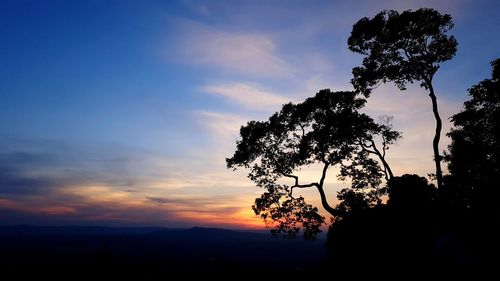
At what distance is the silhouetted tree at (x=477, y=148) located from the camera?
31203 mm

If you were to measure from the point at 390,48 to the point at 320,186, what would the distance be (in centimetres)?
1328

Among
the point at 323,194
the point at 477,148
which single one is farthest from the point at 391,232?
the point at 477,148

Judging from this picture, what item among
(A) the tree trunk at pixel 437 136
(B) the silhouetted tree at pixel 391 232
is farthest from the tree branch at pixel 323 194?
(A) the tree trunk at pixel 437 136

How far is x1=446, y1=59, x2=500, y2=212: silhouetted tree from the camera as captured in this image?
31203 millimetres

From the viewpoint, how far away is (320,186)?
32.1 metres

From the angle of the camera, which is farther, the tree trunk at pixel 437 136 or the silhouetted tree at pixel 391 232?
the tree trunk at pixel 437 136

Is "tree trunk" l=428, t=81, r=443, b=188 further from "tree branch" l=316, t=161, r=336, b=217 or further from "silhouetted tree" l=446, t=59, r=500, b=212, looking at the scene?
"tree branch" l=316, t=161, r=336, b=217

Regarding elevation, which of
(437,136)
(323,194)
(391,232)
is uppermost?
(437,136)

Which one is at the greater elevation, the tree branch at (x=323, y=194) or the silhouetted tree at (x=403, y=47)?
the silhouetted tree at (x=403, y=47)

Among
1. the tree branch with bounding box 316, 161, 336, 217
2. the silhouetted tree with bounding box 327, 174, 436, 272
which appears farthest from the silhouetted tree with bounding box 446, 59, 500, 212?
the tree branch with bounding box 316, 161, 336, 217

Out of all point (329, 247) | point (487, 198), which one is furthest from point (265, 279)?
point (487, 198)

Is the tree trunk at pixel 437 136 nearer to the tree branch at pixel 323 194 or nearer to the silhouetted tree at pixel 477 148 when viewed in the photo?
the silhouetted tree at pixel 477 148

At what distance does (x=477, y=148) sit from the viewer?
113 feet

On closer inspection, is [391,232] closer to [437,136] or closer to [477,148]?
[437,136]
